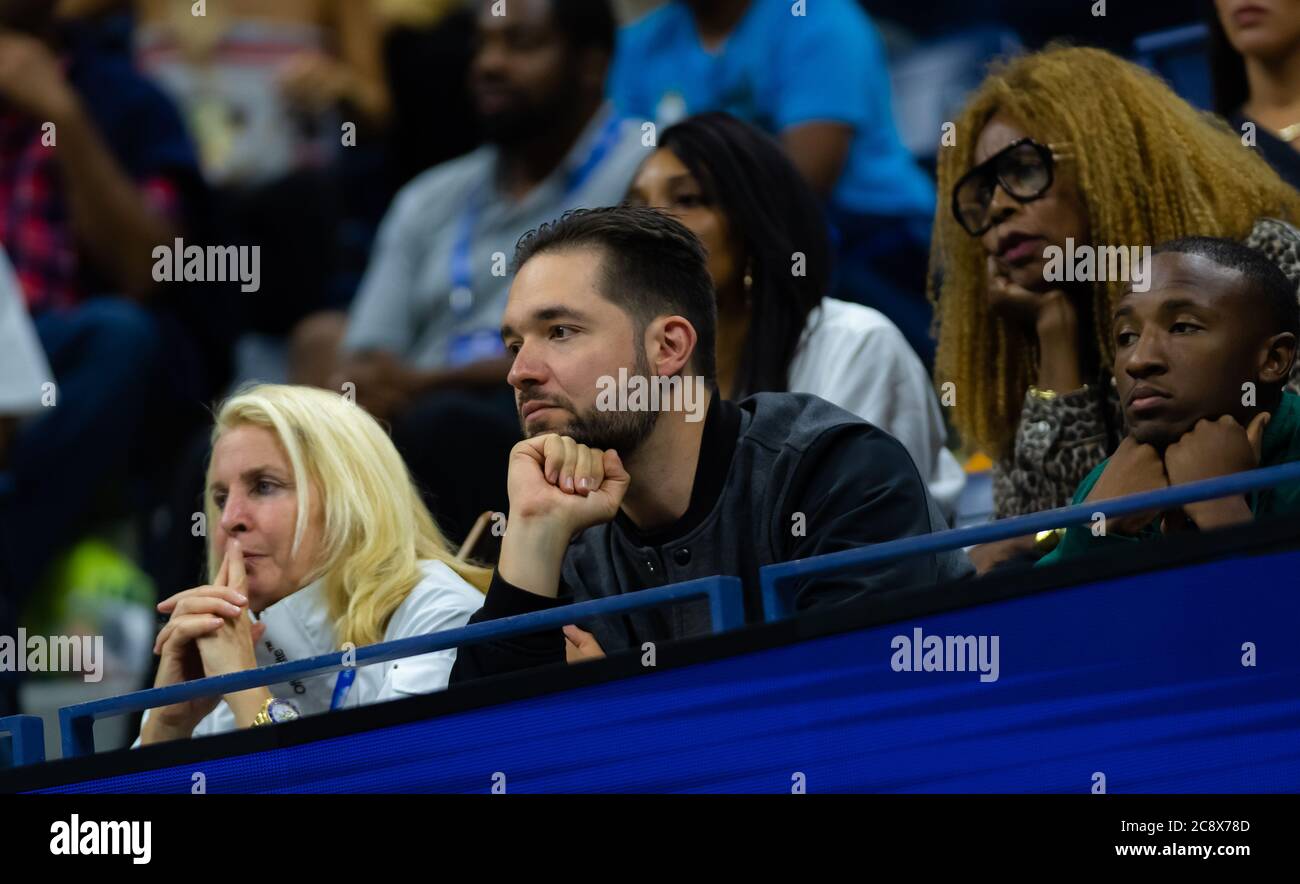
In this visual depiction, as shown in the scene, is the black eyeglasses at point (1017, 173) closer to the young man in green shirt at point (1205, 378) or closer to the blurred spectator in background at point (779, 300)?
the blurred spectator in background at point (779, 300)

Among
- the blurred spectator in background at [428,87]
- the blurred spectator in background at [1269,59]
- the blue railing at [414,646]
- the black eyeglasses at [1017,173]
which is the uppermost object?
the blurred spectator in background at [428,87]

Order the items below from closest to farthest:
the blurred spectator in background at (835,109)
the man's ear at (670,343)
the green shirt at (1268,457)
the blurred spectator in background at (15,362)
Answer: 1. the green shirt at (1268,457)
2. the man's ear at (670,343)
3. the blurred spectator in background at (835,109)
4. the blurred spectator in background at (15,362)

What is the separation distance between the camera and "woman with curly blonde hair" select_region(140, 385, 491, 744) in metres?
3.51

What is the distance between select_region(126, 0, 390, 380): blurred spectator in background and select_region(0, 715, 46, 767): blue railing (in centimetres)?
319

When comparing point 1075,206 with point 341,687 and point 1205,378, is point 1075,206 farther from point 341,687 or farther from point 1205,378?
point 341,687

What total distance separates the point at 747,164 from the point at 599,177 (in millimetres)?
1174

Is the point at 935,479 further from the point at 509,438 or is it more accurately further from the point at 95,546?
the point at 95,546

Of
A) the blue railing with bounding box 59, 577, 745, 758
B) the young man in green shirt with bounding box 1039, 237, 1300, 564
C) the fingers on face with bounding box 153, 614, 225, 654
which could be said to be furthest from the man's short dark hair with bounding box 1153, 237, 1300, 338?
the fingers on face with bounding box 153, 614, 225, 654

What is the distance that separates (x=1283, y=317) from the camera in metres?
3.10

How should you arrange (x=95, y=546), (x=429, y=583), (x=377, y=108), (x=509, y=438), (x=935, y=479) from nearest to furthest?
(x=429, y=583) < (x=935, y=479) < (x=509, y=438) < (x=95, y=546) < (x=377, y=108)

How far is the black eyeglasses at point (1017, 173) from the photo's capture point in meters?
3.66

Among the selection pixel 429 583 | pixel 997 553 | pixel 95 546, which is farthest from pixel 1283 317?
pixel 95 546

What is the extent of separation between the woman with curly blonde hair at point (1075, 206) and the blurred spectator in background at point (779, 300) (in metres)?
0.22

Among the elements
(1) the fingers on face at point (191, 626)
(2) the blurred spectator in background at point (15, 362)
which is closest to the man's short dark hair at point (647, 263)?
(1) the fingers on face at point (191, 626)
